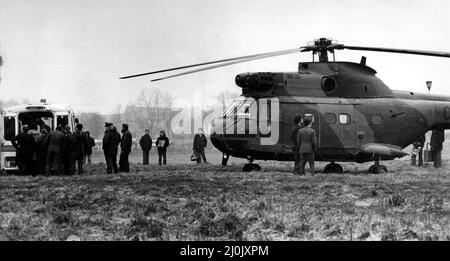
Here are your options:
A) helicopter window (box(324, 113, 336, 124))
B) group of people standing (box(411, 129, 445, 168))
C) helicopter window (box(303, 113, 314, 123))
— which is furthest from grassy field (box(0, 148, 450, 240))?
group of people standing (box(411, 129, 445, 168))

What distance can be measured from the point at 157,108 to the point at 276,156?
7175 cm

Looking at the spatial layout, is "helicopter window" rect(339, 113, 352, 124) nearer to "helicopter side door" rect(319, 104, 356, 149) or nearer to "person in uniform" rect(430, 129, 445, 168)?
"helicopter side door" rect(319, 104, 356, 149)

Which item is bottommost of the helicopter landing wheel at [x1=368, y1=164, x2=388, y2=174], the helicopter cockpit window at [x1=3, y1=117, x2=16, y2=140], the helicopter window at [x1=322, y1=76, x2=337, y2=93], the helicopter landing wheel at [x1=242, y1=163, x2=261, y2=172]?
the helicopter landing wheel at [x1=368, y1=164, x2=388, y2=174]

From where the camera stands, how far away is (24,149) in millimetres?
16438

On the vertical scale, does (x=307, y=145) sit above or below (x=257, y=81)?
below

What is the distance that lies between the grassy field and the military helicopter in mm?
4561

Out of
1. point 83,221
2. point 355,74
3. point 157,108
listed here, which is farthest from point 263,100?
point 157,108

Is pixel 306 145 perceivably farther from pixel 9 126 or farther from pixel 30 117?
pixel 9 126

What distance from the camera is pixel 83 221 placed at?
7.24 metres

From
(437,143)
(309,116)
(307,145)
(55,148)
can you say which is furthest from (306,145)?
(437,143)

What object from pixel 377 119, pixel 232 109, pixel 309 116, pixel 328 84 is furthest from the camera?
pixel 377 119

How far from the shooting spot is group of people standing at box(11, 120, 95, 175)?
15.9 m

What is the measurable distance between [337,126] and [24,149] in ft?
31.0
